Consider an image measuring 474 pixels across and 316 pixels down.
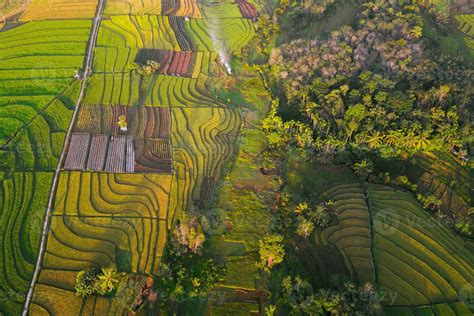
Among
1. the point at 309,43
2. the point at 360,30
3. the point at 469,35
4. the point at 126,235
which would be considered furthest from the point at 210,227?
the point at 469,35

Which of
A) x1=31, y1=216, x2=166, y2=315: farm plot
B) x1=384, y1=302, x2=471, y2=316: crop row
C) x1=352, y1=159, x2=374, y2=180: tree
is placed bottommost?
x1=384, y1=302, x2=471, y2=316: crop row

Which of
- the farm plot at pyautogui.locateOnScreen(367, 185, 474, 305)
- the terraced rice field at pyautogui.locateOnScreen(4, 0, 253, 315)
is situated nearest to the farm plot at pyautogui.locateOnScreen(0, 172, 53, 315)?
the terraced rice field at pyautogui.locateOnScreen(4, 0, 253, 315)

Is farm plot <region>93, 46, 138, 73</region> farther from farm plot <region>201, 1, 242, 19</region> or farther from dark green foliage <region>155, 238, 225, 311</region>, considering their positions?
dark green foliage <region>155, 238, 225, 311</region>

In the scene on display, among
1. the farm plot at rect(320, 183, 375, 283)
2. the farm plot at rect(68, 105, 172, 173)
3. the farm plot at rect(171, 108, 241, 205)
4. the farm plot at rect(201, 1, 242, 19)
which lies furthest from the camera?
the farm plot at rect(201, 1, 242, 19)

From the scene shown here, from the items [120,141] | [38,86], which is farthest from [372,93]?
[38,86]

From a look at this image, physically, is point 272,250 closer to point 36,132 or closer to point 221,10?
point 36,132

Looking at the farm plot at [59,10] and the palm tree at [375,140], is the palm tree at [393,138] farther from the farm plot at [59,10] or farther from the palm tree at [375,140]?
the farm plot at [59,10]

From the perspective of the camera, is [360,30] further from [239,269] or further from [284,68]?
[239,269]
